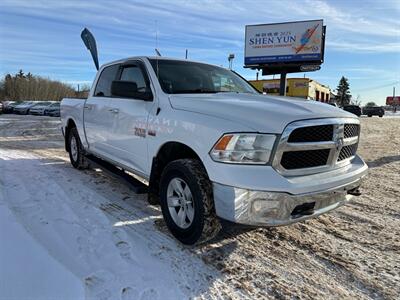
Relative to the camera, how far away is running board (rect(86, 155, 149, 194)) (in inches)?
174

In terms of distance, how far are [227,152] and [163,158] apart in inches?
43.7

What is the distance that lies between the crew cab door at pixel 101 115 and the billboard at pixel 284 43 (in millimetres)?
25283

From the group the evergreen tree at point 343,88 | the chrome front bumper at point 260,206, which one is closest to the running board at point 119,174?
the chrome front bumper at point 260,206

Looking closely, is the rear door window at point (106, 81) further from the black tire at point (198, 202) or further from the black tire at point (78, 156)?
the black tire at point (198, 202)

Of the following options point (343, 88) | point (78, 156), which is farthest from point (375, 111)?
point (343, 88)

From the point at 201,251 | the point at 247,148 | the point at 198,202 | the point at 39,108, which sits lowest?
the point at 201,251

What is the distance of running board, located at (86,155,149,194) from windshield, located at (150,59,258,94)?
46.3 inches

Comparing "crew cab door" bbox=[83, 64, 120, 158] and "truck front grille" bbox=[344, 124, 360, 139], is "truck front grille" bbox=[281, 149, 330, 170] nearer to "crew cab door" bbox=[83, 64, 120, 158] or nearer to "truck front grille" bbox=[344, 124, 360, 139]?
"truck front grille" bbox=[344, 124, 360, 139]

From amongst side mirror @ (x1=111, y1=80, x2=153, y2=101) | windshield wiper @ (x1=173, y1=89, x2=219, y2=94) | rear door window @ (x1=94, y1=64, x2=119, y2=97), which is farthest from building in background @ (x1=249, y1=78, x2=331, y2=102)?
side mirror @ (x1=111, y1=80, x2=153, y2=101)

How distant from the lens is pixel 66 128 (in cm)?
747

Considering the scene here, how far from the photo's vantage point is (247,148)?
318cm

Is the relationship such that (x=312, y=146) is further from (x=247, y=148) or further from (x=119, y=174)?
(x=119, y=174)

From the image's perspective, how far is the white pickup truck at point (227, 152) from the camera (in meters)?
3.13

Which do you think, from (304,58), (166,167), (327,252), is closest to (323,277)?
(327,252)
